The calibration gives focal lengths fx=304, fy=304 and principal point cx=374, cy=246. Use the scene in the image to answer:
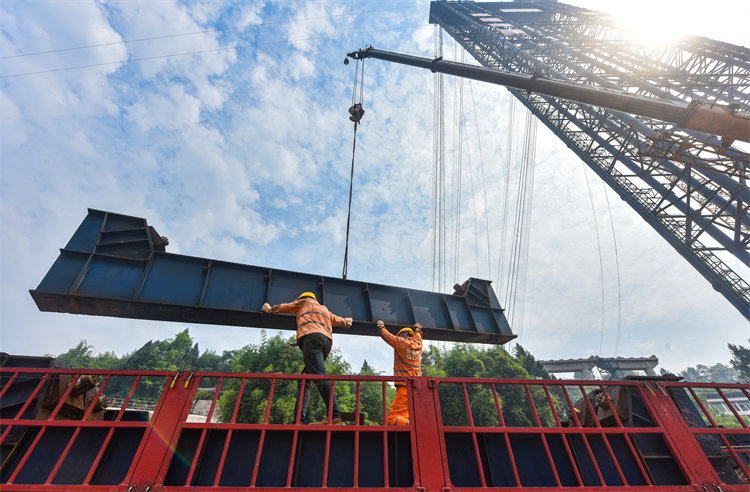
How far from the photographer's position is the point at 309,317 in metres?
4.91

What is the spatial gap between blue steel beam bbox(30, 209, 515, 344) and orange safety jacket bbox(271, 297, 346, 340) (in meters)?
1.07

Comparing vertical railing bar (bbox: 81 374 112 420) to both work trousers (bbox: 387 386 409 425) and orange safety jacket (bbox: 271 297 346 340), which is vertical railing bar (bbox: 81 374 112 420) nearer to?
orange safety jacket (bbox: 271 297 346 340)

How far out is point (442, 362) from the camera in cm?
4034

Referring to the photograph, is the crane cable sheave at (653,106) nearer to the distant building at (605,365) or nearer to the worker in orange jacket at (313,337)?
the worker in orange jacket at (313,337)

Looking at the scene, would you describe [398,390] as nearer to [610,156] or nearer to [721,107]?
[721,107]

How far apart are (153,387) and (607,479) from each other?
7972 cm

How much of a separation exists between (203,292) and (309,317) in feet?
8.41

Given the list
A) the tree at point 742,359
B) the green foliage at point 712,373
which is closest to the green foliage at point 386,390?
the tree at point 742,359

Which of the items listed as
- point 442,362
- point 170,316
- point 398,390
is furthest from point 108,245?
point 442,362

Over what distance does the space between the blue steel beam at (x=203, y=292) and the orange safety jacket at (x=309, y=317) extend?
107 centimetres

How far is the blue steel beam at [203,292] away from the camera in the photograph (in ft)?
17.4

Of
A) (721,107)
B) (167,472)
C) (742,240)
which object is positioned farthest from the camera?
(742,240)

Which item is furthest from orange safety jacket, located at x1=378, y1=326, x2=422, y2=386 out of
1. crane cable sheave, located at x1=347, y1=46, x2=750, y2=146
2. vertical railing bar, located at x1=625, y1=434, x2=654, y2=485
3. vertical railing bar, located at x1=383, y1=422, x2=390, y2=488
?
crane cable sheave, located at x1=347, y1=46, x2=750, y2=146

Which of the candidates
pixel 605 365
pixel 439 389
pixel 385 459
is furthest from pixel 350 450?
pixel 605 365
